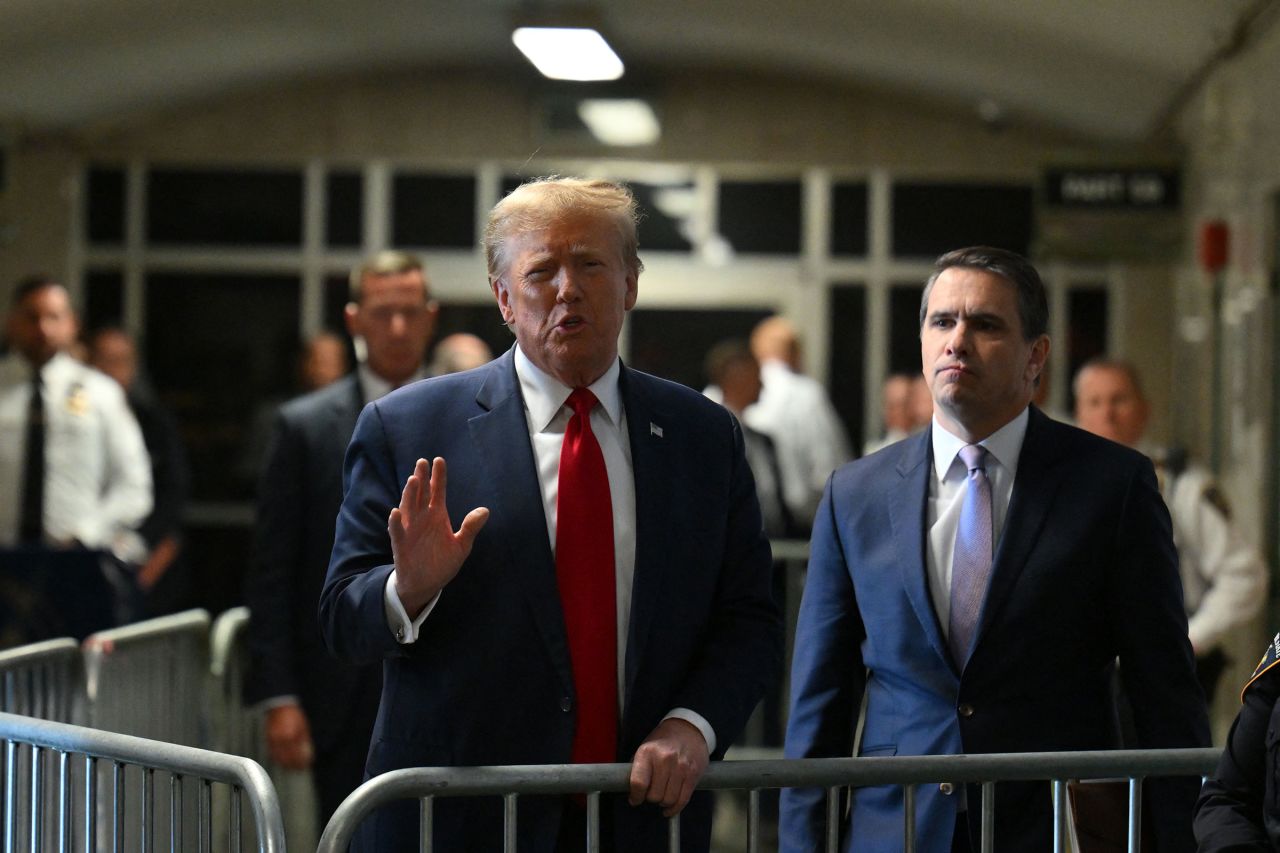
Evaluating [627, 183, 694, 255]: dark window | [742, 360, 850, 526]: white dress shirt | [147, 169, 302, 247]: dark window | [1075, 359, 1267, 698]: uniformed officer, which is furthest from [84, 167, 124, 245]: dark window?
[1075, 359, 1267, 698]: uniformed officer

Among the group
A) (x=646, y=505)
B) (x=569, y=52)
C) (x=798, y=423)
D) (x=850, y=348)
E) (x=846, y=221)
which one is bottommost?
(x=646, y=505)

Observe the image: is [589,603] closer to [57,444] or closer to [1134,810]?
[1134,810]

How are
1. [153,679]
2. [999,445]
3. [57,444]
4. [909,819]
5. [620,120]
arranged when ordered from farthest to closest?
[620,120], [57,444], [153,679], [999,445], [909,819]

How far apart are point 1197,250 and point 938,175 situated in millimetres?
3240

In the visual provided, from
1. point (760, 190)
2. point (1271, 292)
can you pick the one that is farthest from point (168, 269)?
point (1271, 292)

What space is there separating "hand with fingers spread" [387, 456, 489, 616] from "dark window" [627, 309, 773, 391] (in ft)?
36.1

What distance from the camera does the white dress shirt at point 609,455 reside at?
9.12ft

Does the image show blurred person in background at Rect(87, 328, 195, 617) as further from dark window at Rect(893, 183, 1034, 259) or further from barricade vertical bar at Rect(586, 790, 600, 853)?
dark window at Rect(893, 183, 1034, 259)

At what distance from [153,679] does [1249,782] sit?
120 inches

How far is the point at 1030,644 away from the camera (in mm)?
3016

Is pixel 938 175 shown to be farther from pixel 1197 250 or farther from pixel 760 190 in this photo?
pixel 1197 250

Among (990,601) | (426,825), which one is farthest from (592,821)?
(990,601)

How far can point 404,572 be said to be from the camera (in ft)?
8.48

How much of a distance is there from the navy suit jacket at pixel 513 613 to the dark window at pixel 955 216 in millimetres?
10757
